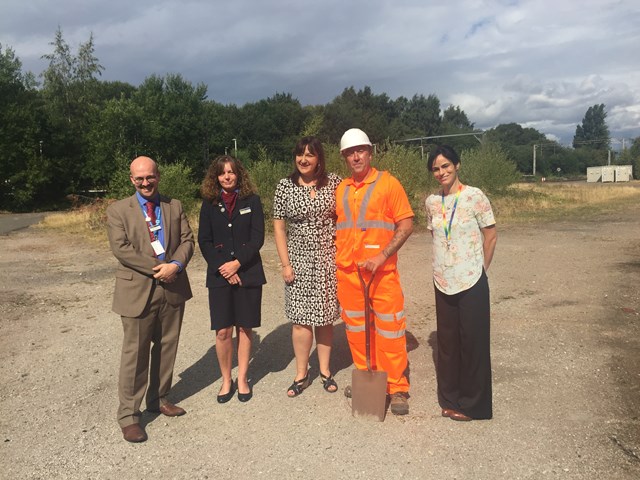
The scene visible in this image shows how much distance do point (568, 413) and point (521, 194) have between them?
99.3 feet

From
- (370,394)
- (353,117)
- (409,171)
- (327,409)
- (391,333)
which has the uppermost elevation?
(353,117)

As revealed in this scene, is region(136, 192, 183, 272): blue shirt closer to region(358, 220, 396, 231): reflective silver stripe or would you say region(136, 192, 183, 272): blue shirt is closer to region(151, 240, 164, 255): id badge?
region(151, 240, 164, 255): id badge

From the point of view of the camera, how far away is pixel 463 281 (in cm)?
345

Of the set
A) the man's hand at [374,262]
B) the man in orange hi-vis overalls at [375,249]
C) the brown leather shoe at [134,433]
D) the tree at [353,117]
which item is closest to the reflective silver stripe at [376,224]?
the man in orange hi-vis overalls at [375,249]

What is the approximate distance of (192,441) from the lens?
3.39m

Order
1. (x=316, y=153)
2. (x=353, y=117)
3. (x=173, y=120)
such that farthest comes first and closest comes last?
1. (x=353, y=117)
2. (x=173, y=120)
3. (x=316, y=153)

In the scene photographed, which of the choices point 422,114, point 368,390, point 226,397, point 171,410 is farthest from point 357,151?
point 422,114

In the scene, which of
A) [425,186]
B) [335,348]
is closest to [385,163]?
[425,186]

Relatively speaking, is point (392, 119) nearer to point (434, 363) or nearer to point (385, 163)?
point (385, 163)

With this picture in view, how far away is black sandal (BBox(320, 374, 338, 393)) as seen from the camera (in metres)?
4.10

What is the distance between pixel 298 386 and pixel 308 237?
4.08 ft

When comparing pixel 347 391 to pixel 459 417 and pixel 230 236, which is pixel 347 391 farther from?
pixel 230 236

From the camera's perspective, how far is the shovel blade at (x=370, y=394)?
3557 millimetres

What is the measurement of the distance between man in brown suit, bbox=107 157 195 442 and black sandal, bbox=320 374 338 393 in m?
1.32
